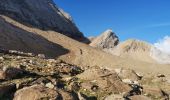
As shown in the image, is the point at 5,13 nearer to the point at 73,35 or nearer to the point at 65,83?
the point at 73,35

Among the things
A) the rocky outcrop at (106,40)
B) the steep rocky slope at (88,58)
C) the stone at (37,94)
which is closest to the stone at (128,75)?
the stone at (37,94)

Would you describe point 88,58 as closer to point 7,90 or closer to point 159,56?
point 159,56

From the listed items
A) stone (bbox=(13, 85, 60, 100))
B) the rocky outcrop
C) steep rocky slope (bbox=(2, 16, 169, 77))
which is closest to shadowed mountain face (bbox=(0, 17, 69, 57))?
steep rocky slope (bbox=(2, 16, 169, 77))

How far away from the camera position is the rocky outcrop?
13657 centimetres

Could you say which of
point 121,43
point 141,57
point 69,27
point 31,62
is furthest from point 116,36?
point 31,62

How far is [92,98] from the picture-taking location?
69.4 ft

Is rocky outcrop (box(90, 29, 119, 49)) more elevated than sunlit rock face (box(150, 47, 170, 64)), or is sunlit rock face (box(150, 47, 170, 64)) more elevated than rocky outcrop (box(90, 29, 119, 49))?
rocky outcrop (box(90, 29, 119, 49))

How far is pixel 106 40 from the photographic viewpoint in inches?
5443

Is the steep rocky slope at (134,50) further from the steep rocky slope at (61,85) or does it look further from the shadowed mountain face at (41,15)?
the steep rocky slope at (61,85)

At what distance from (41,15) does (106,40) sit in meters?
29.9

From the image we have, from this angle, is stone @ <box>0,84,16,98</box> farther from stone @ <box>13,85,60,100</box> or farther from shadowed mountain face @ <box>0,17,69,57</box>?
shadowed mountain face @ <box>0,17,69,57</box>

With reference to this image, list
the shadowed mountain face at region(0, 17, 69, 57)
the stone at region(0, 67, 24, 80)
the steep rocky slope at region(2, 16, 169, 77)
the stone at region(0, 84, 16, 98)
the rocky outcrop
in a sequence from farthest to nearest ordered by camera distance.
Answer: the rocky outcrop < the steep rocky slope at region(2, 16, 169, 77) < the shadowed mountain face at region(0, 17, 69, 57) < the stone at region(0, 67, 24, 80) < the stone at region(0, 84, 16, 98)

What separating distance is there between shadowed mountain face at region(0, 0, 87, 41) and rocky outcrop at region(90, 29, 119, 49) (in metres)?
7.33

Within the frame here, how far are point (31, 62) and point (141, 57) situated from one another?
111819 mm
